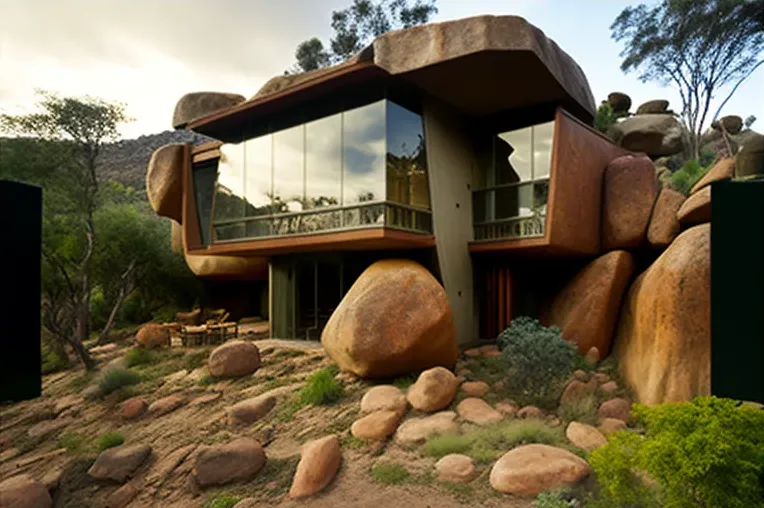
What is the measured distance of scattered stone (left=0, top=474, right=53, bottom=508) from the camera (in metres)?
7.05

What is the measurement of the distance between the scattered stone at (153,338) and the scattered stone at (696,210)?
17.0 m

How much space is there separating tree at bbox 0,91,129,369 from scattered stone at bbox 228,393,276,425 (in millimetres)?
8782

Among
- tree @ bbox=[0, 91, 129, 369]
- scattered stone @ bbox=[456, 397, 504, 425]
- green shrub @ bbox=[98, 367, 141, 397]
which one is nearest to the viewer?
scattered stone @ bbox=[456, 397, 504, 425]

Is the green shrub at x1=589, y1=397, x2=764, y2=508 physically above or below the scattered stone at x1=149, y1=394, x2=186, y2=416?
above

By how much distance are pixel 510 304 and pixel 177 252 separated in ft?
54.7

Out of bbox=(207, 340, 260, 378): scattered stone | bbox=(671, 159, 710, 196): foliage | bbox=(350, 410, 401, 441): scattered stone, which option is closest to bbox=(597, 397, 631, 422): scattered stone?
bbox=(350, 410, 401, 441): scattered stone

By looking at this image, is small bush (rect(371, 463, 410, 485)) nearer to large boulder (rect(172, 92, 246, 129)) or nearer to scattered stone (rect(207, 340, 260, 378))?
scattered stone (rect(207, 340, 260, 378))

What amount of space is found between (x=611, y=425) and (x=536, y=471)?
2.84 meters

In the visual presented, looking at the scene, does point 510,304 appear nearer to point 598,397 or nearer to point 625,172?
point 598,397

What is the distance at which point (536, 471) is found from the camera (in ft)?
18.1

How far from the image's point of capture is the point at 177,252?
2088cm

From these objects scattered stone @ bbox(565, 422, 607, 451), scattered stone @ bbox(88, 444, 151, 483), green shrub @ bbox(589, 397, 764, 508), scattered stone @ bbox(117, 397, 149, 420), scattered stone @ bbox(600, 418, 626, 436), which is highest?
green shrub @ bbox(589, 397, 764, 508)

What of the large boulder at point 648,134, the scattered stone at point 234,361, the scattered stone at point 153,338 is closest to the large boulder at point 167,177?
the scattered stone at point 153,338

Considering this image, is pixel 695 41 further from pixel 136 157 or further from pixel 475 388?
pixel 136 157
